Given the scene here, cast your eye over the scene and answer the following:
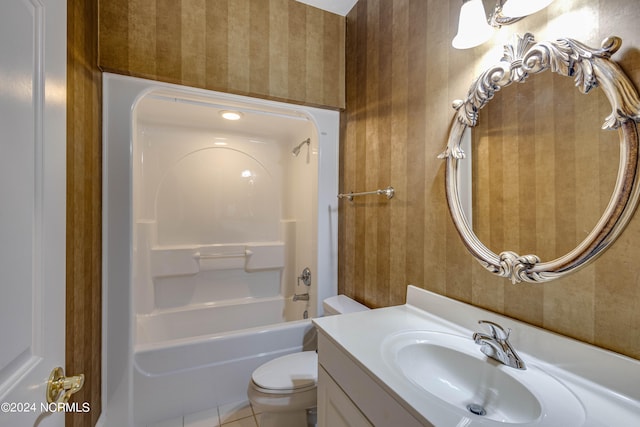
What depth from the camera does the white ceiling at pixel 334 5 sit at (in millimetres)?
1803

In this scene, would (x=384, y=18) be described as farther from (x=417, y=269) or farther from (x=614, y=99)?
(x=417, y=269)

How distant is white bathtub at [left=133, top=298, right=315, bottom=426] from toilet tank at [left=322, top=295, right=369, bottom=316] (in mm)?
207

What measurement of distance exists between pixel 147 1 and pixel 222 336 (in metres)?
1.94

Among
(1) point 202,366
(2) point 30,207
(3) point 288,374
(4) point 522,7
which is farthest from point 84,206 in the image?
(4) point 522,7

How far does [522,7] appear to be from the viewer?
0.84 meters

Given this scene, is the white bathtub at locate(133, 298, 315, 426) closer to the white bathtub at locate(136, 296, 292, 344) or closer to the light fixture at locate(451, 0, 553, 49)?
the white bathtub at locate(136, 296, 292, 344)

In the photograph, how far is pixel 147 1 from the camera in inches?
58.2

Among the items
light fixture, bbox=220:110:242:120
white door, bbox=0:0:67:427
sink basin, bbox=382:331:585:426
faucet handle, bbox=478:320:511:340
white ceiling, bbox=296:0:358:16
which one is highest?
white ceiling, bbox=296:0:358:16

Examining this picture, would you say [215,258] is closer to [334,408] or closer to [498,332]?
[334,408]

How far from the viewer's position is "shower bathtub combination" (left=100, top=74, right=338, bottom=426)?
58.0 inches

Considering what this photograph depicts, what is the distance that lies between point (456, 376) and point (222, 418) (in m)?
1.42

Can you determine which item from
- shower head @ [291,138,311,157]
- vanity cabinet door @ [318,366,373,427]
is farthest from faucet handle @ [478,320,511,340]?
shower head @ [291,138,311,157]

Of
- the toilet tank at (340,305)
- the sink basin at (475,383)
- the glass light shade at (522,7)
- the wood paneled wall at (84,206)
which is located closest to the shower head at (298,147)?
the toilet tank at (340,305)

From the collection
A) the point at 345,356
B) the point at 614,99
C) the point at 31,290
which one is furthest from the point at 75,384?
the point at 614,99
